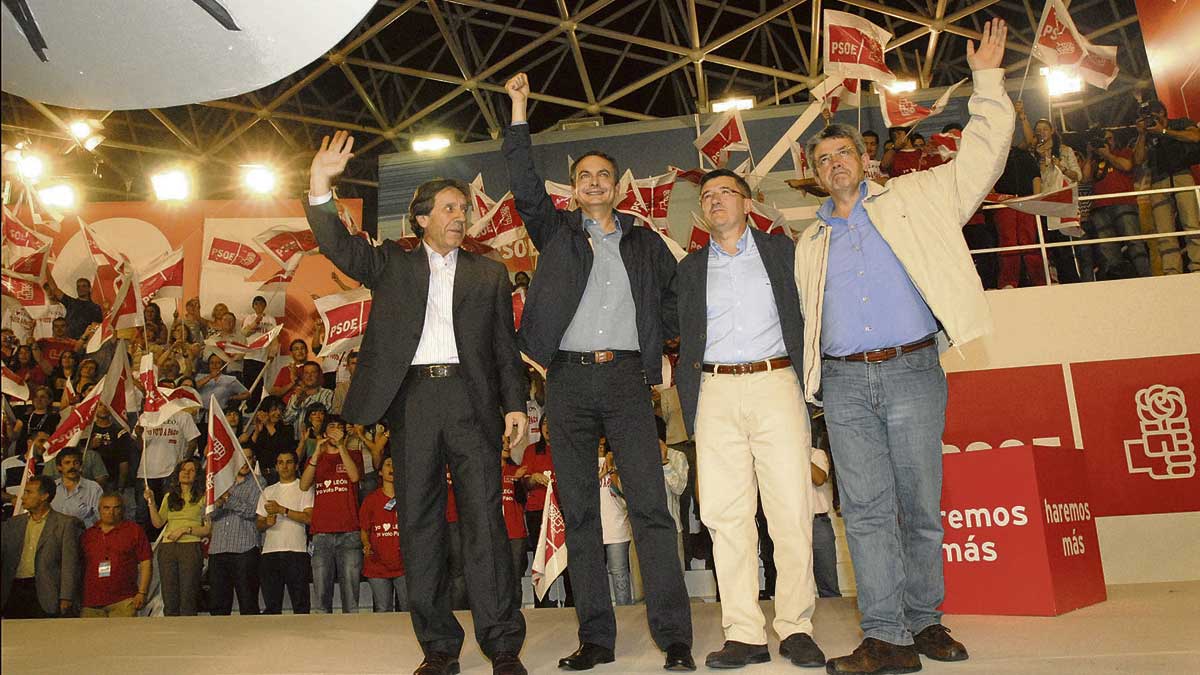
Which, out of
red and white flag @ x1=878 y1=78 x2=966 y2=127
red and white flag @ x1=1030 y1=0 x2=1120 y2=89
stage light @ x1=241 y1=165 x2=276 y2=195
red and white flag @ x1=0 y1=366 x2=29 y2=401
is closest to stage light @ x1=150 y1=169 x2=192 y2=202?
stage light @ x1=241 y1=165 x2=276 y2=195

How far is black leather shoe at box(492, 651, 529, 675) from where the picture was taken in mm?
2920

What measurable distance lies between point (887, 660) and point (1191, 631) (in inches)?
48.9

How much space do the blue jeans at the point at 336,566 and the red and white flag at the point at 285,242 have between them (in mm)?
2539

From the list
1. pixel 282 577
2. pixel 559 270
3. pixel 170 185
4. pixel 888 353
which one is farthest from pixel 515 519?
pixel 170 185

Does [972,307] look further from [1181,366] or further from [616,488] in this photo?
[1181,366]

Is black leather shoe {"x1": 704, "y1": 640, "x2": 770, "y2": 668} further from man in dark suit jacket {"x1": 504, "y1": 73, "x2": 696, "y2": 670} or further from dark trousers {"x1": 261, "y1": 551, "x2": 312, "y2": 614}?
dark trousers {"x1": 261, "y1": 551, "x2": 312, "y2": 614}

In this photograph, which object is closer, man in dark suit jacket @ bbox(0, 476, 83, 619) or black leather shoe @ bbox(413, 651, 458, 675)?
black leather shoe @ bbox(413, 651, 458, 675)

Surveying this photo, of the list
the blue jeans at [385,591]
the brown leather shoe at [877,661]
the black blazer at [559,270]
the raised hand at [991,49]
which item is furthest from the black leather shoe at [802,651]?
the blue jeans at [385,591]

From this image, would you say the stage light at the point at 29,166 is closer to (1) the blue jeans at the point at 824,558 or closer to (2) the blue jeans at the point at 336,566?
(2) the blue jeans at the point at 336,566

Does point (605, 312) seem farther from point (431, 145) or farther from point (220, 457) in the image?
point (431, 145)

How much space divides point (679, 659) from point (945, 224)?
165 cm

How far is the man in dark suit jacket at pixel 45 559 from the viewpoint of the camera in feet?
20.9

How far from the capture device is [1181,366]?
6695 millimetres

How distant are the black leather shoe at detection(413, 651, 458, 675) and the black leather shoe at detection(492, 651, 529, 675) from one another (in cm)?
16
